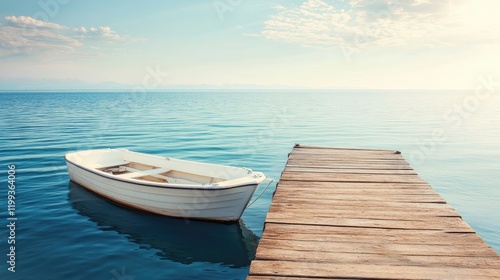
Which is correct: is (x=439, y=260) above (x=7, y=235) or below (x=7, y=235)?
above

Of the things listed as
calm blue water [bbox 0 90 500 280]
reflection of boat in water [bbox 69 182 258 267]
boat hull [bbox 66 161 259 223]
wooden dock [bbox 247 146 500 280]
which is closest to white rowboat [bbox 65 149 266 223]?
boat hull [bbox 66 161 259 223]

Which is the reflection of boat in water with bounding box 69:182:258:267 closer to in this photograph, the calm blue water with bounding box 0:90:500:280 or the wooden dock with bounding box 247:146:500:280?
the calm blue water with bounding box 0:90:500:280

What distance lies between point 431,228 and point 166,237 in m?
5.51

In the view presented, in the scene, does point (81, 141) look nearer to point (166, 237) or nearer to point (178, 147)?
point (178, 147)

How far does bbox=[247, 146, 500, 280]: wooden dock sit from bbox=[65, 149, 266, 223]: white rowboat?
1368 mm

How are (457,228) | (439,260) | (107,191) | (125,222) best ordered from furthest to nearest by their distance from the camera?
(107,191), (125,222), (457,228), (439,260)

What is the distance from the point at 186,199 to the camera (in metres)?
8.23

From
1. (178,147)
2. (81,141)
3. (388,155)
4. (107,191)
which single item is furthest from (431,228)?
(81,141)

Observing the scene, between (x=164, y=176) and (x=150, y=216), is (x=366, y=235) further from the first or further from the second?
(x=164, y=176)

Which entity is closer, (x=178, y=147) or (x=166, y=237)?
(x=166, y=237)

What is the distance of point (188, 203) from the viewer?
327 inches

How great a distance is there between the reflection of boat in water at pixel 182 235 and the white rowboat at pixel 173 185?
23 cm

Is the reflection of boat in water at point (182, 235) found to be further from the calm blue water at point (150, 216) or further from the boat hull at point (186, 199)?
the boat hull at point (186, 199)

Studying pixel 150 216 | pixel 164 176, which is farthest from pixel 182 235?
pixel 164 176
